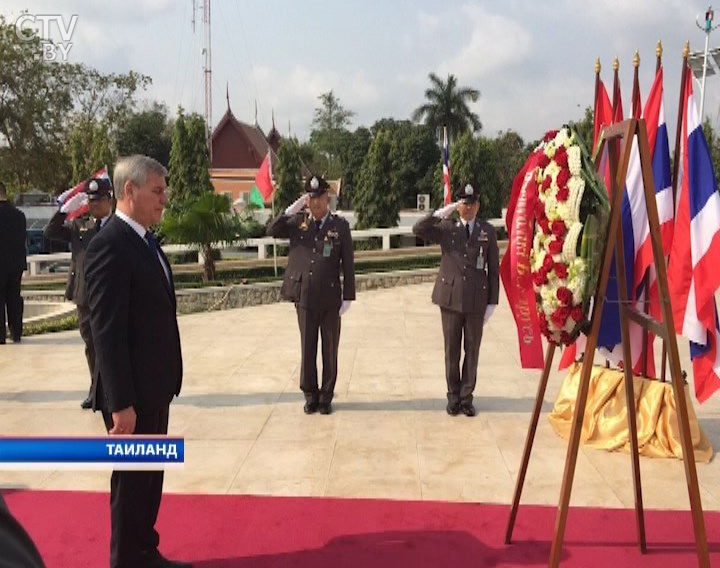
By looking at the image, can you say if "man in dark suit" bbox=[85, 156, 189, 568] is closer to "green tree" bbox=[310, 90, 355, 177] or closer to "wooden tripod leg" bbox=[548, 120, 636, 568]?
"wooden tripod leg" bbox=[548, 120, 636, 568]

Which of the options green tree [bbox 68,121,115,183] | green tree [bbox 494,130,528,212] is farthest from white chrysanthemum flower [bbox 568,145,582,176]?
green tree [bbox 494,130,528,212]

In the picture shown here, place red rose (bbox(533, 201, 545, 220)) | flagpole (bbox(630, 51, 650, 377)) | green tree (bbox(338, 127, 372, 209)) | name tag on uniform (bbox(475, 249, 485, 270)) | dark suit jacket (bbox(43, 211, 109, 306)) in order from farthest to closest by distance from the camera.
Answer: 1. green tree (bbox(338, 127, 372, 209))
2. dark suit jacket (bbox(43, 211, 109, 306))
3. name tag on uniform (bbox(475, 249, 485, 270))
4. flagpole (bbox(630, 51, 650, 377))
5. red rose (bbox(533, 201, 545, 220))

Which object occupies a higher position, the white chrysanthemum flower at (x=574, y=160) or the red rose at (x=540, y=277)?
the white chrysanthemum flower at (x=574, y=160)

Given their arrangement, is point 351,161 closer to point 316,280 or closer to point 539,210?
point 316,280

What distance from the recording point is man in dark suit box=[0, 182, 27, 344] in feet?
22.1

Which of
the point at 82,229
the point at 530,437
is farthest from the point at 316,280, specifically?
the point at 530,437

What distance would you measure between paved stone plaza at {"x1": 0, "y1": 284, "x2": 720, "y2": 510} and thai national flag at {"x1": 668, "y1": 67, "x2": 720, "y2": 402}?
2.52ft

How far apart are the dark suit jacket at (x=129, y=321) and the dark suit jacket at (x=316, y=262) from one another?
88.4 inches

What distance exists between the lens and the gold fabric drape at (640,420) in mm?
4148


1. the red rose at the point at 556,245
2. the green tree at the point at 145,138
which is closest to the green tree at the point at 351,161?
the green tree at the point at 145,138

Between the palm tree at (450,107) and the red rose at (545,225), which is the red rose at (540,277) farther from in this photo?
the palm tree at (450,107)

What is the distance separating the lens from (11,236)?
22.5ft

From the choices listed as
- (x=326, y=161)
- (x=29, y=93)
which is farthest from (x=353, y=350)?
(x=326, y=161)

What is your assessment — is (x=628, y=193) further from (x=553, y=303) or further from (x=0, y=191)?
(x=0, y=191)
